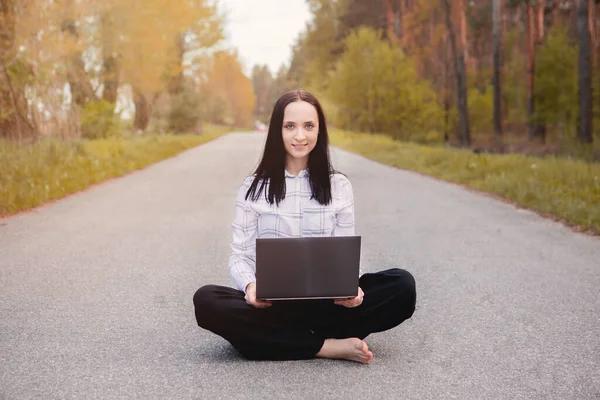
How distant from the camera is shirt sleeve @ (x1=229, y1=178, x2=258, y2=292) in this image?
393cm

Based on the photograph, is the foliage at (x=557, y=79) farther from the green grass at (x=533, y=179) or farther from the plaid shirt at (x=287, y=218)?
the plaid shirt at (x=287, y=218)

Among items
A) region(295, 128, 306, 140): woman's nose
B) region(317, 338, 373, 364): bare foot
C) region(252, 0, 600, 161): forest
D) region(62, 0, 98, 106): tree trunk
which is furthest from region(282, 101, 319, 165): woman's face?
region(252, 0, 600, 161): forest

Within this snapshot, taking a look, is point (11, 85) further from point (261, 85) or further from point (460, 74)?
point (261, 85)

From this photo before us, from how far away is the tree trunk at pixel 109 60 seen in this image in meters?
22.4

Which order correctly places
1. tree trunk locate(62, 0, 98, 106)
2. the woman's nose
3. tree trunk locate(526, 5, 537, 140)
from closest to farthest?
the woman's nose
tree trunk locate(62, 0, 98, 106)
tree trunk locate(526, 5, 537, 140)

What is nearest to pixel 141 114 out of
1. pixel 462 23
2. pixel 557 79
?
pixel 462 23

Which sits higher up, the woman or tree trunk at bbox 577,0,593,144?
tree trunk at bbox 577,0,593,144

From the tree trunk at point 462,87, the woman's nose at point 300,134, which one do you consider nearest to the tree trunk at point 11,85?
the woman's nose at point 300,134

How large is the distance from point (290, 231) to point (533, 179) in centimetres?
1030

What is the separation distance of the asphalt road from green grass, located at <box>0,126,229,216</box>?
1.18 meters

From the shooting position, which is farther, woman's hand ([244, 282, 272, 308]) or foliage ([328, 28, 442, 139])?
foliage ([328, 28, 442, 139])

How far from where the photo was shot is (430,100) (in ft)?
124

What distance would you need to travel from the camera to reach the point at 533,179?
43.5ft

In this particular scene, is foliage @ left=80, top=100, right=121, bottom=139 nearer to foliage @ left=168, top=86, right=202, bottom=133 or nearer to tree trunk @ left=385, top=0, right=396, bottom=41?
foliage @ left=168, top=86, right=202, bottom=133
